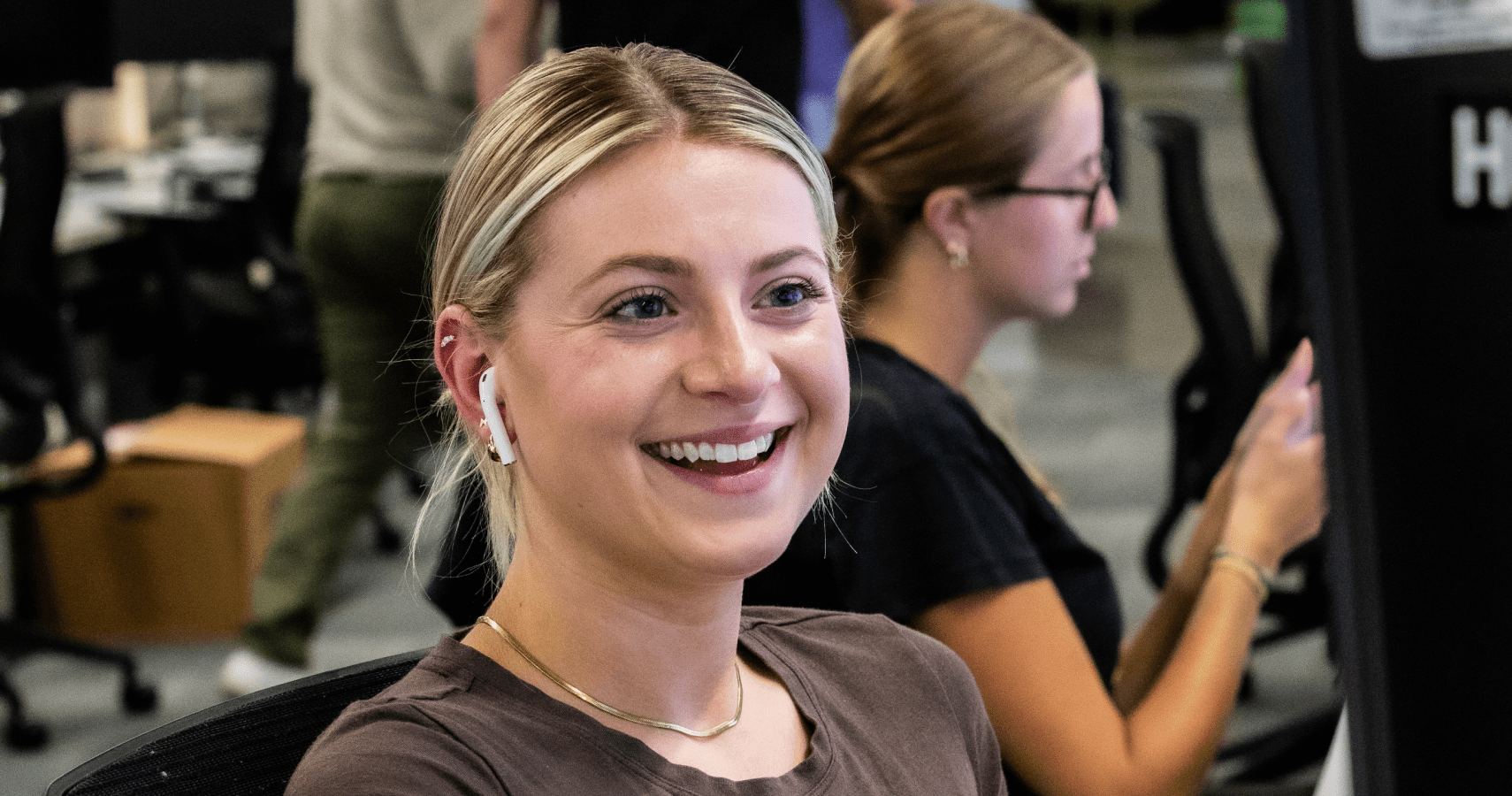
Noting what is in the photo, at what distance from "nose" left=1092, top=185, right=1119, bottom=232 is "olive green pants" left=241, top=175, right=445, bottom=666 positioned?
1504 mm

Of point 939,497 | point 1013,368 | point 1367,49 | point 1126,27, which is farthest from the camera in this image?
point 1126,27

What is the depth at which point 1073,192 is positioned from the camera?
4.92 feet

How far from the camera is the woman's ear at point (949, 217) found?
1452 mm

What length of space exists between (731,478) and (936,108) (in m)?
0.71

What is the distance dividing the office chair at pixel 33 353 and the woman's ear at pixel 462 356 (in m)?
2.36

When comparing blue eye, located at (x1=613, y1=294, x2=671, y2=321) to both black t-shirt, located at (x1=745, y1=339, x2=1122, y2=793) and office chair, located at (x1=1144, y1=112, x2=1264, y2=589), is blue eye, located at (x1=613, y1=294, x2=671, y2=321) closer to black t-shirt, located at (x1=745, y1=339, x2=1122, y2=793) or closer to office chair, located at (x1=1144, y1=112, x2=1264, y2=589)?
black t-shirt, located at (x1=745, y1=339, x2=1122, y2=793)

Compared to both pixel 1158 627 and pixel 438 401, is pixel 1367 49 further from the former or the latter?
pixel 1158 627

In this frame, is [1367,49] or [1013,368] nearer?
[1367,49]

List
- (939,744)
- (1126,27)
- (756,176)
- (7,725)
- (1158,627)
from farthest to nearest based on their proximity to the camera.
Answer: (1126,27), (7,725), (1158,627), (939,744), (756,176)

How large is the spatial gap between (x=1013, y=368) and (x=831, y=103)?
3706 mm

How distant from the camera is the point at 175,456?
11.1ft

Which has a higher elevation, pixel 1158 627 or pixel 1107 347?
pixel 1158 627

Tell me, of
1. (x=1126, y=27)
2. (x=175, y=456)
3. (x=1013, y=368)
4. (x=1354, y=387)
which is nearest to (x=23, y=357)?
(x=175, y=456)

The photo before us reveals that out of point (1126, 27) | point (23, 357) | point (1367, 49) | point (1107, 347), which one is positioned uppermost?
point (1367, 49)
